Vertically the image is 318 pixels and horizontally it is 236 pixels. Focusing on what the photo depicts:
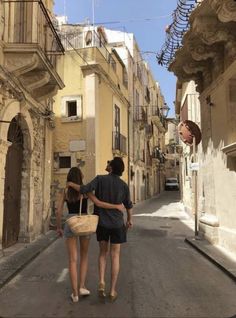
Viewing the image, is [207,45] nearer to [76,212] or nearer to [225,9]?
[225,9]

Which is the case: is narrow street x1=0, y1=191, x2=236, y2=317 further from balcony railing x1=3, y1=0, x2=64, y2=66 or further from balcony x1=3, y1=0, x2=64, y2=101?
balcony railing x1=3, y1=0, x2=64, y2=66

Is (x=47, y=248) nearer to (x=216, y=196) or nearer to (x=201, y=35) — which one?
(x=216, y=196)

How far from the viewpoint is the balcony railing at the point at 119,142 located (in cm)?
1972

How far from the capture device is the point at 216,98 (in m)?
8.76

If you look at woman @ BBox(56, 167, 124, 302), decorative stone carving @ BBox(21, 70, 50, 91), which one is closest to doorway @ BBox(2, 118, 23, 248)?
decorative stone carving @ BBox(21, 70, 50, 91)

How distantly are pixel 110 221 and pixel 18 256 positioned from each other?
11.4 feet

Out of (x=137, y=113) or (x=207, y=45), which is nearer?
(x=207, y=45)

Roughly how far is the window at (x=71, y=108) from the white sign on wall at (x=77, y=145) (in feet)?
3.40

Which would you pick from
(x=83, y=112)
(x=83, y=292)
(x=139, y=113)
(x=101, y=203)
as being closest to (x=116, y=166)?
(x=101, y=203)

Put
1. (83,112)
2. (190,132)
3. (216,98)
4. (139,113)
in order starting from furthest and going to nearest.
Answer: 1. (139,113)
2. (83,112)
3. (190,132)
4. (216,98)

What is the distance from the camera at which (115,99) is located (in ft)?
67.6

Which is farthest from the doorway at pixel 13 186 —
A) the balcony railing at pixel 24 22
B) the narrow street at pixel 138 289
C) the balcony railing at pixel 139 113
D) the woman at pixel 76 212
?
the balcony railing at pixel 139 113

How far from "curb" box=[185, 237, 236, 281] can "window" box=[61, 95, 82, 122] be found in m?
9.24

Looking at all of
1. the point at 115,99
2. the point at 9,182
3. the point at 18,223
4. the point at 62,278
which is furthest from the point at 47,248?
the point at 115,99
